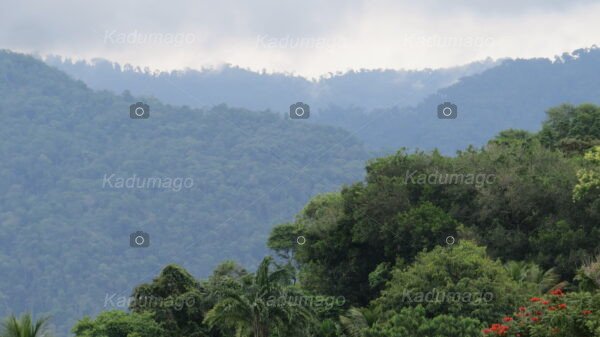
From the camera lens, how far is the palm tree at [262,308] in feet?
129

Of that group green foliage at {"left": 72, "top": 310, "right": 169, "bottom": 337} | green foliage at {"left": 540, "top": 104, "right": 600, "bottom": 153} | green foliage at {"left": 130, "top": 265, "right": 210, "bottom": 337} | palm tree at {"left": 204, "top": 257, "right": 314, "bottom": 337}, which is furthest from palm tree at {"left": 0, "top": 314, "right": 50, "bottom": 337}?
green foliage at {"left": 540, "top": 104, "right": 600, "bottom": 153}

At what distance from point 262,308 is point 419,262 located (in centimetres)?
1071

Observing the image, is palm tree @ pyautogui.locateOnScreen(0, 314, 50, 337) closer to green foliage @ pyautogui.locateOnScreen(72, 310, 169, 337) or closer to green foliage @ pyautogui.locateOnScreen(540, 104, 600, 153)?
green foliage @ pyautogui.locateOnScreen(72, 310, 169, 337)

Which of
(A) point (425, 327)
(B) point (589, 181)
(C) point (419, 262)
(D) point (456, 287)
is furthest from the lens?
(C) point (419, 262)

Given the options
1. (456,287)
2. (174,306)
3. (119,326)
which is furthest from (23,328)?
(174,306)

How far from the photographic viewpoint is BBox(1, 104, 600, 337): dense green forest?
39.8 metres

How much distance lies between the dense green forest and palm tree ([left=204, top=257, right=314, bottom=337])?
0.05 m

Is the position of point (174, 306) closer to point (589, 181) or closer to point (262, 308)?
point (262, 308)

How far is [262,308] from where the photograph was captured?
39.3 metres

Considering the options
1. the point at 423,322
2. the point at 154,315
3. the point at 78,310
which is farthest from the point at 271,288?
the point at 78,310

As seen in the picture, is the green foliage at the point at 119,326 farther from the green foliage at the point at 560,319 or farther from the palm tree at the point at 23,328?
the green foliage at the point at 560,319

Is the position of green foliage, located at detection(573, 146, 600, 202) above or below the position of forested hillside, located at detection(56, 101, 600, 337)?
above

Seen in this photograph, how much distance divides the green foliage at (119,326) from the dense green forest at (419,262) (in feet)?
0.20

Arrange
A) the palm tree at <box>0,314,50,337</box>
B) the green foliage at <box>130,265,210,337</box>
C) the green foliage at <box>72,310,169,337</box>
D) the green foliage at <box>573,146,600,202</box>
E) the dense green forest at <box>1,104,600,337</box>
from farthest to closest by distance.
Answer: the green foliage at <box>130,265,210,337</box> < the green foliage at <box>72,310,169,337</box> < the green foliage at <box>573,146,600,202</box> < the dense green forest at <box>1,104,600,337</box> < the palm tree at <box>0,314,50,337</box>
